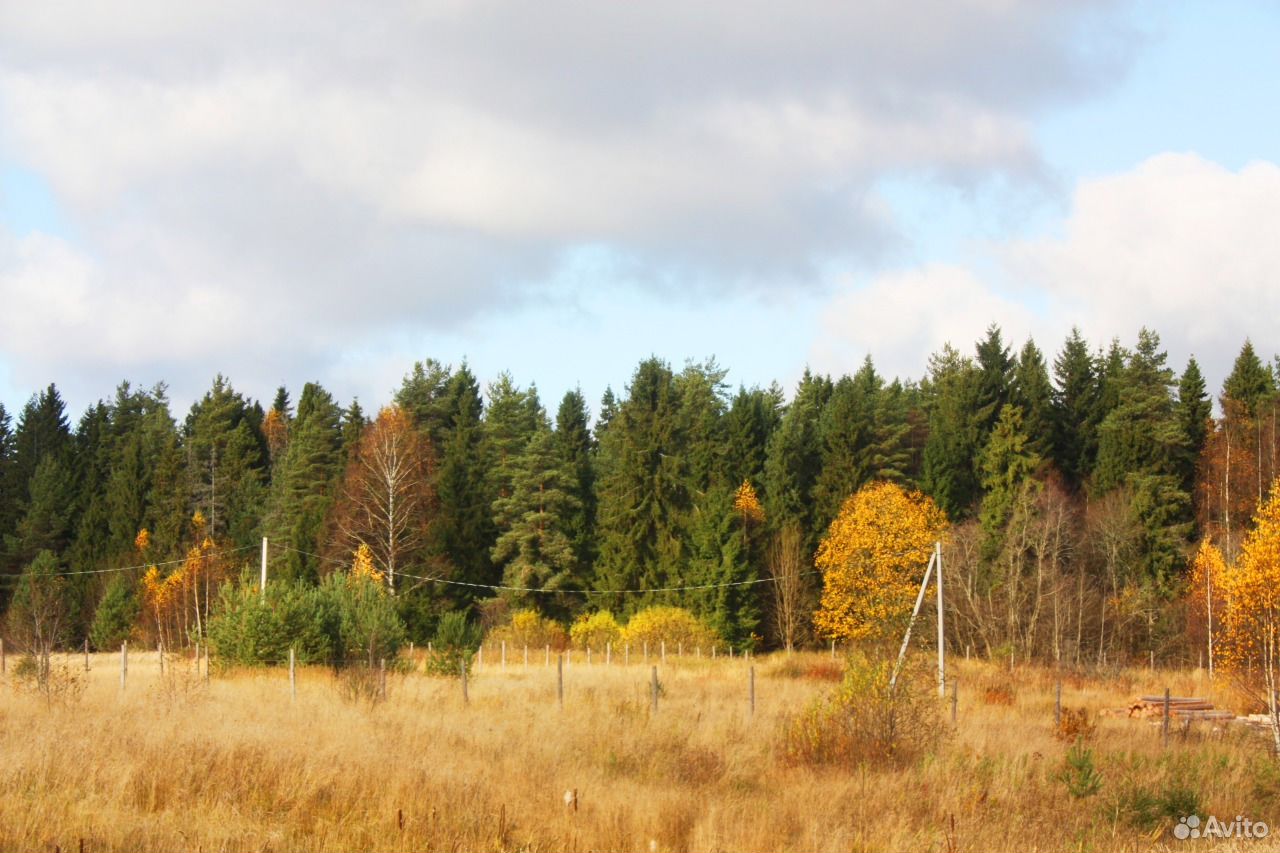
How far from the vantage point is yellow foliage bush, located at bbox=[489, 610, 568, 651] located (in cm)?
5175

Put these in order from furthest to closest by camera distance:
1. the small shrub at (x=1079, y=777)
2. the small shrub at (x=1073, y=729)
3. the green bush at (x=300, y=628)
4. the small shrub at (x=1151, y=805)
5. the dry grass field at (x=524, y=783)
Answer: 1. the green bush at (x=300, y=628)
2. the small shrub at (x=1073, y=729)
3. the small shrub at (x=1079, y=777)
4. the small shrub at (x=1151, y=805)
5. the dry grass field at (x=524, y=783)

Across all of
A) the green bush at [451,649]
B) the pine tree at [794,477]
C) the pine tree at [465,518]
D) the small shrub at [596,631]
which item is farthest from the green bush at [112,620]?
the pine tree at [794,477]

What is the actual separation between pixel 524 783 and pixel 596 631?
1592 inches

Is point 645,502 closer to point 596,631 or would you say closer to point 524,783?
point 596,631

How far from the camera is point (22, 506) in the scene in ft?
241

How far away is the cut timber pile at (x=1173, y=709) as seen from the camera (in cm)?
2975

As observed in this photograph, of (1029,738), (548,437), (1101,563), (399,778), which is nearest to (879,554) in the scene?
(1101,563)

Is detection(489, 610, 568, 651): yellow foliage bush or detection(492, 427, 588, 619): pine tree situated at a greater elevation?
detection(492, 427, 588, 619): pine tree

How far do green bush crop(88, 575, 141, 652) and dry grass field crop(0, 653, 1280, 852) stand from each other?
117 ft

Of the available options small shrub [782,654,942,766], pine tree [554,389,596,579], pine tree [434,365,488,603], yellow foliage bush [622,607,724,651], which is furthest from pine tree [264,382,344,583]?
small shrub [782,654,942,766]

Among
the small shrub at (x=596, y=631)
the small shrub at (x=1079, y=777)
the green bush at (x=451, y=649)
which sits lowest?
the small shrub at (x=596, y=631)

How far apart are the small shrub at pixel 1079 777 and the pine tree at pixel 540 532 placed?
43248 mm

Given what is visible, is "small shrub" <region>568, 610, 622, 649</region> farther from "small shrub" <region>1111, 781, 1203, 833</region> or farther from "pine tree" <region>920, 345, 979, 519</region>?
"small shrub" <region>1111, 781, 1203, 833</region>

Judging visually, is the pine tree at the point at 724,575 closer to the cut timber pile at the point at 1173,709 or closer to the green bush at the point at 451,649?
the green bush at the point at 451,649
